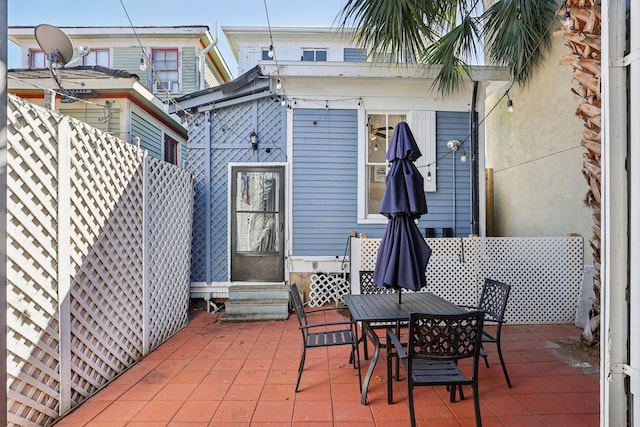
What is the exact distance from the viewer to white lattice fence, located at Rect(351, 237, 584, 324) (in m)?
4.90

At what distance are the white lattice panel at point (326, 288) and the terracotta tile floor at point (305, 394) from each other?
1.66 meters

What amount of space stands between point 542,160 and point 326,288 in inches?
182

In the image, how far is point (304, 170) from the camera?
19.2ft

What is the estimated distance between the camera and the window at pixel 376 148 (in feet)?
19.8

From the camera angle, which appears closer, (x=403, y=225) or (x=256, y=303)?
(x=403, y=225)

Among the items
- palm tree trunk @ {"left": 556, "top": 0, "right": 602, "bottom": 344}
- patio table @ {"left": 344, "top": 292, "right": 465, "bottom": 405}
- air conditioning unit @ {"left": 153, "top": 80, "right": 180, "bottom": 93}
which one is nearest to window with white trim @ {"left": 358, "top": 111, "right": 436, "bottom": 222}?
palm tree trunk @ {"left": 556, "top": 0, "right": 602, "bottom": 344}

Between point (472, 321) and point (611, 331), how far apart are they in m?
1.07

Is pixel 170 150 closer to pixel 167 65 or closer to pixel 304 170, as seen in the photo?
pixel 167 65

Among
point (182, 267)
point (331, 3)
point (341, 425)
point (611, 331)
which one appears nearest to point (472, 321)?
point (611, 331)

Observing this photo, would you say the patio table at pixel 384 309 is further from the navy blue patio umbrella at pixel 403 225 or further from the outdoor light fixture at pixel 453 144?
the outdoor light fixture at pixel 453 144

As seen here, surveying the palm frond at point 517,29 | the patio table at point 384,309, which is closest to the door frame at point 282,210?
the patio table at point 384,309

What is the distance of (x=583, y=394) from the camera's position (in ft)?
9.62

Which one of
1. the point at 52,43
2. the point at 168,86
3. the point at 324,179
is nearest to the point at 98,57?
the point at 168,86

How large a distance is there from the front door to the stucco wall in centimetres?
477
